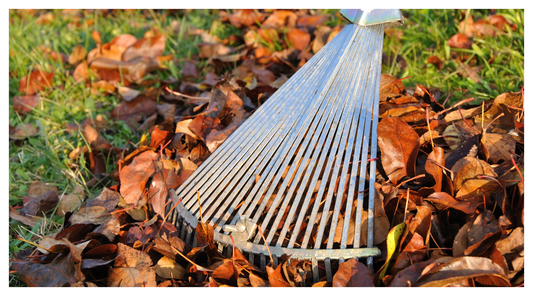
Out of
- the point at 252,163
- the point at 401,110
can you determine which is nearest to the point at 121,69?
the point at 252,163

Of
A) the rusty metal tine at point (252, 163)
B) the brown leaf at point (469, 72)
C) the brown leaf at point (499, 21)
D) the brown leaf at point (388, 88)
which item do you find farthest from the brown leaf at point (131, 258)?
the brown leaf at point (499, 21)

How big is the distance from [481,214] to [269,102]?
2.48ft

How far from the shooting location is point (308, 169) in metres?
1.28

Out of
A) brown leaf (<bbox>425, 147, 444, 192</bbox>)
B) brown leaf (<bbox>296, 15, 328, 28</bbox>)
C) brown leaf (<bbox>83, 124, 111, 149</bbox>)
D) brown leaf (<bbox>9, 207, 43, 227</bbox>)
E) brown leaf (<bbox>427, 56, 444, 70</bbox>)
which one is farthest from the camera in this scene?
brown leaf (<bbox>296, 15, 328, 28</bbox>)

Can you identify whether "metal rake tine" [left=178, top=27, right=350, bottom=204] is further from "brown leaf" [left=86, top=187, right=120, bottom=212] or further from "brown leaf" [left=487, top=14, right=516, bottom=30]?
"brown leaf" [left=487, top=14, right=516, bottom=30]

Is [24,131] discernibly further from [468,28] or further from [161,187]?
[468,28]

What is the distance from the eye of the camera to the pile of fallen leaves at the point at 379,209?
1.09 m

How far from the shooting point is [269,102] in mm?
1510

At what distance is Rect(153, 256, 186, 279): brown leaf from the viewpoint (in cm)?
124

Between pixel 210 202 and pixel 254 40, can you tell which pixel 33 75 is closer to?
pixel 254 40

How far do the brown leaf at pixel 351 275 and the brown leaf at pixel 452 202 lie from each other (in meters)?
0.27

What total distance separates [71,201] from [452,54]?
1.94 m

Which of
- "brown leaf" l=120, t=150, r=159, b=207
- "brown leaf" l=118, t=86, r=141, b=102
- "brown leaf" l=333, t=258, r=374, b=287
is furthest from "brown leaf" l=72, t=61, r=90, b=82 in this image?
"brown leaf" l=333, t=258, r=374, b=287

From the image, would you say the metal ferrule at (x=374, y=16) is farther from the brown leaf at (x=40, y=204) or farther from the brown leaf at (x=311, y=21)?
the brown leaf at (x=40, y=204)
